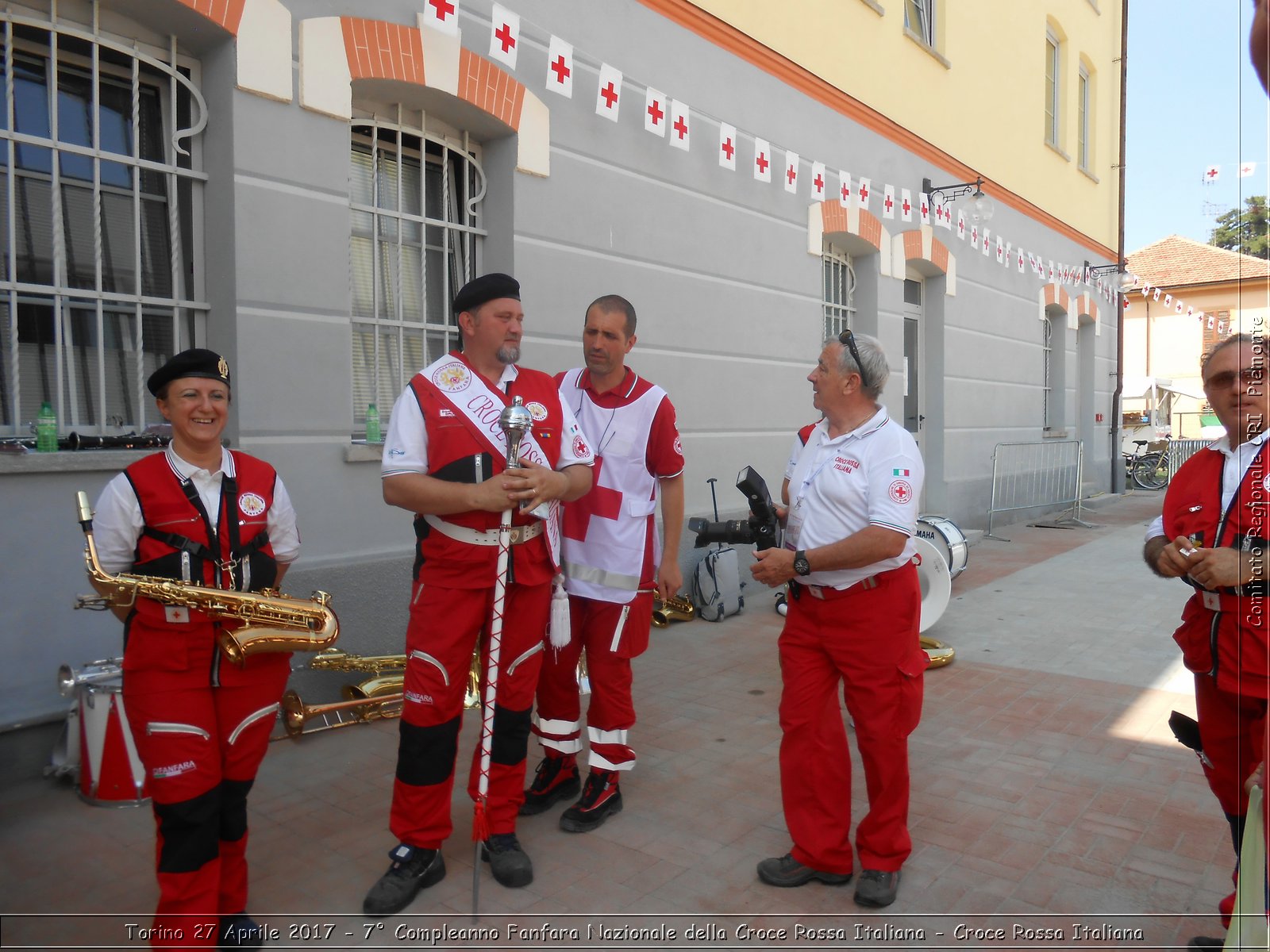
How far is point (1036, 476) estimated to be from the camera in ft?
A: 44.2

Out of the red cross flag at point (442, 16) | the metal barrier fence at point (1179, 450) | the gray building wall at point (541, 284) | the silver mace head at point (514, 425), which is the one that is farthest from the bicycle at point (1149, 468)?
the silver mace head at point (514, 425)

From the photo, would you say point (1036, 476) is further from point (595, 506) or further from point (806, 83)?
point (595, 506)

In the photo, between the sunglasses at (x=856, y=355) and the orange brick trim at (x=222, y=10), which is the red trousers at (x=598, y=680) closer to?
the sunglasses at (x=856, y=355)

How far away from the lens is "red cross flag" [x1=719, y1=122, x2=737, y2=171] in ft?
25.5

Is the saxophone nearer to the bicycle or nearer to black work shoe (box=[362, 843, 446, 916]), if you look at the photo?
black work shoe (box=[362, 843, 446, 916])

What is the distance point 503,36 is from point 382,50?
83 centimetres

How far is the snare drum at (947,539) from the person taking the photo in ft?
24.0

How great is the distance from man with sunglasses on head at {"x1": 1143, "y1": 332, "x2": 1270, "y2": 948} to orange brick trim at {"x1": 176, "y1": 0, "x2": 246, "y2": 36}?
15.1 feet

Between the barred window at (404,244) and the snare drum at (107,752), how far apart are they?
2.23 metres

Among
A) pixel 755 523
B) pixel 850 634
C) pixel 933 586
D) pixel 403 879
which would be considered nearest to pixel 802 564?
pixel 850 634

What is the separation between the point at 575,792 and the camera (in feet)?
13.0

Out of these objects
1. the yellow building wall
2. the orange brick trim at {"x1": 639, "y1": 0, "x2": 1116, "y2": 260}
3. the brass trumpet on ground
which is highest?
the yellow building wall

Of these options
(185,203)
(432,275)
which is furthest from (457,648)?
(432,275)

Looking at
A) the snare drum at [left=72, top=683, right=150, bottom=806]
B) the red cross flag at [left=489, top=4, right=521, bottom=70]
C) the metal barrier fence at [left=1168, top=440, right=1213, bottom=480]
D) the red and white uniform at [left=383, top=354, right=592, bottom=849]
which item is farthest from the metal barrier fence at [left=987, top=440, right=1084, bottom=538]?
the snare drum at [left=72, top=683, right=150, bottom=806]
